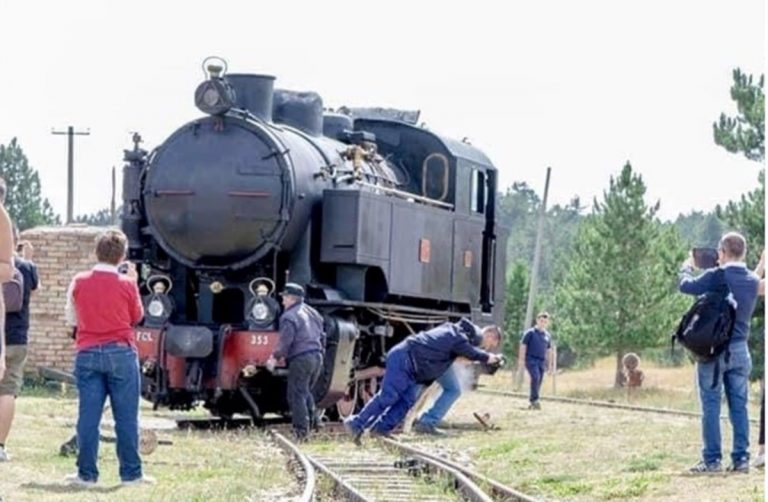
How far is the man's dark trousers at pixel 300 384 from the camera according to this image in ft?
58.9

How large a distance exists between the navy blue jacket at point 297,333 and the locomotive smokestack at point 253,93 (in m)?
2.70

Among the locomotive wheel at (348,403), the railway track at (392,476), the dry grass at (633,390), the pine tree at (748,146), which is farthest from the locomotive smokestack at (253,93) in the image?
the pine tree at (748,146)

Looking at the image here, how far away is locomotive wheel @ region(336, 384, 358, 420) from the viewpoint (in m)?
20.6

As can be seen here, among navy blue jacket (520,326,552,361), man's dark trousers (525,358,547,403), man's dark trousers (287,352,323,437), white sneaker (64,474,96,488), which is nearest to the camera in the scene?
white sneaker (64,474,96,488)

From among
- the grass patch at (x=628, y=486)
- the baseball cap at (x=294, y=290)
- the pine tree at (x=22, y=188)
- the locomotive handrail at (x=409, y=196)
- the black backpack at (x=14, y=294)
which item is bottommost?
the grass patch at (x=628, y=486)

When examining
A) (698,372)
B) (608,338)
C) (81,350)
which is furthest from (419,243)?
(608,338)

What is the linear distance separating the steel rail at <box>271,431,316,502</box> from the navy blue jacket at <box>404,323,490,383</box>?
1470mm

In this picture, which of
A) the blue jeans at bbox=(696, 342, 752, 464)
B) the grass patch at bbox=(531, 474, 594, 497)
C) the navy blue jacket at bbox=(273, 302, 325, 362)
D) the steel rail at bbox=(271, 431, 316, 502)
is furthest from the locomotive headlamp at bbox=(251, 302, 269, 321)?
the blue jeans at bbox=(696, 342, 752, 464)

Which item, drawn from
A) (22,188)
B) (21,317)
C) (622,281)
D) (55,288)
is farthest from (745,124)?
(22,188)

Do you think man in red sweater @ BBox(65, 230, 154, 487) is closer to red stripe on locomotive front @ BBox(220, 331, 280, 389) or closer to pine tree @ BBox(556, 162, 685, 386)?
red stripe on locomotive front @ BBox(220, 331, 280, 389)

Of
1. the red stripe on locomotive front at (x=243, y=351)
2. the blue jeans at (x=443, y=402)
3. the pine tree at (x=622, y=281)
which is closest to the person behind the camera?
the red stripe on locomotive front at (x=243, y=351)

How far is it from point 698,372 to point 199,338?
22.2 feet

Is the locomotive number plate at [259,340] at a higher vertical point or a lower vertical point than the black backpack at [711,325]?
lower

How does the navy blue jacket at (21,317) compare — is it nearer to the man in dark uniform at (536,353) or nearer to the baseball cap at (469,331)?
the baseball cap at (469,331)
